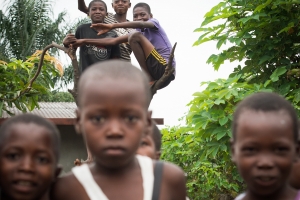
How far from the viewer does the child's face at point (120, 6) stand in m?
5.47

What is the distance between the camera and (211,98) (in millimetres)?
5969

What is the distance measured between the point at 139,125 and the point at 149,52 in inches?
129

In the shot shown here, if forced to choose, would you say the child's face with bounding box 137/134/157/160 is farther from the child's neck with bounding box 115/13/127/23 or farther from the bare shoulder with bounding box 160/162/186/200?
the child's neck with bounding box 115/13/127/23

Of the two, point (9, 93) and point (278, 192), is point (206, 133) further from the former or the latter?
point (278, 192)

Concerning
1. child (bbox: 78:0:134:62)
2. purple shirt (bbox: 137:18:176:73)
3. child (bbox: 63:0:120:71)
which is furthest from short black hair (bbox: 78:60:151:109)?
child (bbox: 78:0:134:62)

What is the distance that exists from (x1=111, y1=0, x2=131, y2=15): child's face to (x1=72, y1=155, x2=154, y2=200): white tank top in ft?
11.9

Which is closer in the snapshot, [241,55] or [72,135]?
[241,55]

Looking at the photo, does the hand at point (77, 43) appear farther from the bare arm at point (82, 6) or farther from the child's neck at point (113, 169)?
the child's neck at point (113, 169)

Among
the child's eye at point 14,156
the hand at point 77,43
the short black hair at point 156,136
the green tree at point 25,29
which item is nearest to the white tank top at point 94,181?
the child's eye at point 14,156

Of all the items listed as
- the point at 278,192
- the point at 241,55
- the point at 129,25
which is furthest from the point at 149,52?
the point at 278,192

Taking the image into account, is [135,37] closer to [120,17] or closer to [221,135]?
[120,17]

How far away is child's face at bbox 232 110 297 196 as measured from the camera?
202cm

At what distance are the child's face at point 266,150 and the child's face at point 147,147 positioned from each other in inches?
35.9

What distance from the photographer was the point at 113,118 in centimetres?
185
